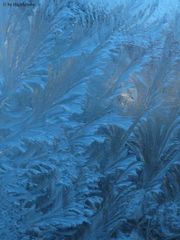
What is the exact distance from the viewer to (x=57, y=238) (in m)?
1.45

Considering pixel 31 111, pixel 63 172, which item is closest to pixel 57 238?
pixel 63 172

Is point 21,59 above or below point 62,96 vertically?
above

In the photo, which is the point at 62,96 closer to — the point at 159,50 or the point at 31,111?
the point at 31,111

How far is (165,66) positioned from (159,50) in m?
0.05

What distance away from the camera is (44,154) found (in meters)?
1.42

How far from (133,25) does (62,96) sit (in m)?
0.28

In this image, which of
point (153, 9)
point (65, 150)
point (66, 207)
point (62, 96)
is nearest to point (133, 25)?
point (153, 9)

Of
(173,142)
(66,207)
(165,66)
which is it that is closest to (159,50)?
(165,66)

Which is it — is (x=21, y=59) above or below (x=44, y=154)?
above

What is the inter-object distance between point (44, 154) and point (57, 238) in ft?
0.82

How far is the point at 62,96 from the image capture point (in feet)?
4.67

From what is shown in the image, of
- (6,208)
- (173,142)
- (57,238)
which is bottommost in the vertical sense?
(57,238)

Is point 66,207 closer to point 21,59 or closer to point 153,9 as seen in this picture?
point 21,59

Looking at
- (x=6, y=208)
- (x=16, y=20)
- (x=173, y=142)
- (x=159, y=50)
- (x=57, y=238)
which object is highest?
(x=16, y=20)
